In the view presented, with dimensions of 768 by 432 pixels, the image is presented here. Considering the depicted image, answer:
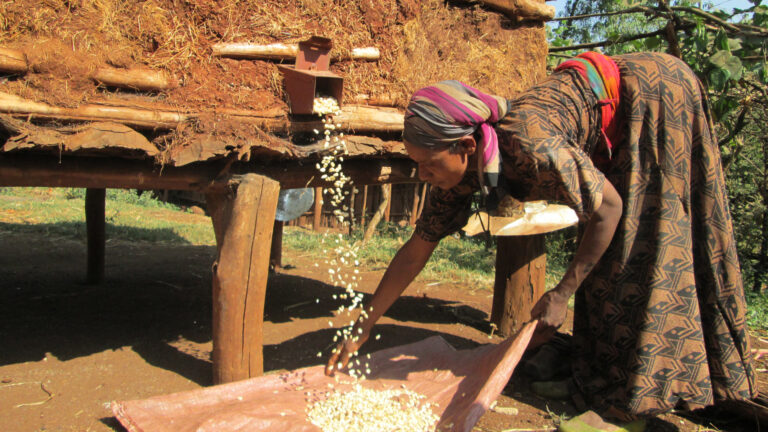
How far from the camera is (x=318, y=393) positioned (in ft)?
9.12

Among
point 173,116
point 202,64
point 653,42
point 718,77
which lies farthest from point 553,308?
point 653,42

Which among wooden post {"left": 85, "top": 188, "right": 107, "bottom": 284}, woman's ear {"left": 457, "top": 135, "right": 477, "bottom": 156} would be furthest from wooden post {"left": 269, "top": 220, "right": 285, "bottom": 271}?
woman's ear {"left": 457, "top": 135, "right": 477, "bottom": 156}

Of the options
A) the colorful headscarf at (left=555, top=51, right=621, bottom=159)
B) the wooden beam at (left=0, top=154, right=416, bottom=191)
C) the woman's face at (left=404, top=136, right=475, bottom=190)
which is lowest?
the wooden beam at (left=0, top=154, right=416, bottom=191)

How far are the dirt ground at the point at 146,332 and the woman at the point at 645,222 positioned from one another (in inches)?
19.1

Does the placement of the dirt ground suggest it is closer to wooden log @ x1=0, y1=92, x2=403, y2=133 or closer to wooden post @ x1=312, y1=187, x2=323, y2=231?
wooden log @ x1=0, y1=92, x2=403, y2=133

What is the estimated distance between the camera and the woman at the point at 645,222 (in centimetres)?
229

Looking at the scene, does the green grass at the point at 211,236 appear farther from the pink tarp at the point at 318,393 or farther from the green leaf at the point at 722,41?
the pink tarp at the point at 318,393

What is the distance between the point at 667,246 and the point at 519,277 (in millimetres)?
1718

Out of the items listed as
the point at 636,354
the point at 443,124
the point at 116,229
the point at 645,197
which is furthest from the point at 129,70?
the point at 116,229

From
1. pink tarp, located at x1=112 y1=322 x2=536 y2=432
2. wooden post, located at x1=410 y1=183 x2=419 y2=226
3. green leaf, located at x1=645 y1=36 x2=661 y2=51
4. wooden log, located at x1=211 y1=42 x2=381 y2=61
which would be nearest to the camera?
pink tarp, located at x1=112 y1=322 x2=536 y2=432

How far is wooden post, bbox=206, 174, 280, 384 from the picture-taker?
283 centimetres

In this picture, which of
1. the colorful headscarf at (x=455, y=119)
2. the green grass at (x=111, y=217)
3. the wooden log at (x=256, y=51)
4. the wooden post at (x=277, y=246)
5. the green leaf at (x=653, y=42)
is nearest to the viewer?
the colorful headscarf at (x=455, y=119)

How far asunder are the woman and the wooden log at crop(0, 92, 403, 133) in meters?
0.89

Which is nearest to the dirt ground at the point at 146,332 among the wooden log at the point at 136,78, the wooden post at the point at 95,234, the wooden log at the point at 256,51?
the wooden post at the point at 95,234
